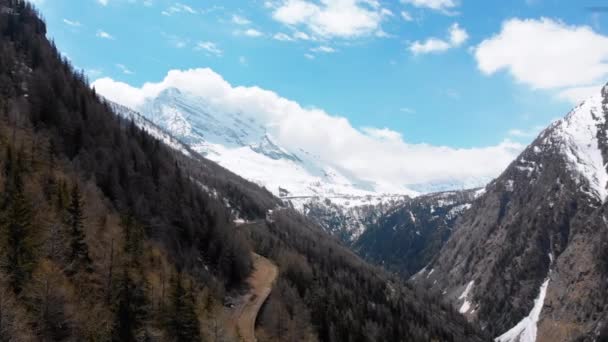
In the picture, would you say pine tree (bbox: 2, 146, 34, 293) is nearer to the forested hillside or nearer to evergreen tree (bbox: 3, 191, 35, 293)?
evergreen tree (bbox: 3, 191, 35, 293)

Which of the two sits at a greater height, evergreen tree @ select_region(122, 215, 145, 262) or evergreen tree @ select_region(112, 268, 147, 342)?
evergreen tree @ select_region(122, 215, 145, 262)

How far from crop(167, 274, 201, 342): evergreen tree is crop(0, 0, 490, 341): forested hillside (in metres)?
0.14

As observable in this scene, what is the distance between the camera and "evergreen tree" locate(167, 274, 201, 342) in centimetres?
7075

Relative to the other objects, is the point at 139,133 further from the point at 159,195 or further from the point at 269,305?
the point at 269,305

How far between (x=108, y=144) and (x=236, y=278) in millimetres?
48087

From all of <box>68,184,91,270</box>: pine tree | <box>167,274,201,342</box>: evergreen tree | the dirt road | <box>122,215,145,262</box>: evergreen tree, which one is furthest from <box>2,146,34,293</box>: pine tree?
the dirt road

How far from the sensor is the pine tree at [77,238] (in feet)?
238

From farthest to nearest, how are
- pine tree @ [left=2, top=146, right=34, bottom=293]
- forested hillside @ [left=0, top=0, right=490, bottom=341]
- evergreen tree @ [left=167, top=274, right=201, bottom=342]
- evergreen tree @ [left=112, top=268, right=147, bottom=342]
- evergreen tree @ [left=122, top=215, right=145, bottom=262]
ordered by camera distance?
evergreen tree @ [left=122, top=215, right=145, bottom=262]
evergreen tree @ [left=167, top=274, right=201, bottom=342]
evergreen tree @ [left=112, top=268, right=147, bottom=342]
forested hillside @ [left=0, top=0, right=490, bottom=341]
pine tree @ [left=2, top=146, right=34, bottom=293]

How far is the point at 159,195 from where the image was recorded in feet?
427

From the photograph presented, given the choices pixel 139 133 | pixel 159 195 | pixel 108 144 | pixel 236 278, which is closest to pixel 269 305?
A: pixel 236 278

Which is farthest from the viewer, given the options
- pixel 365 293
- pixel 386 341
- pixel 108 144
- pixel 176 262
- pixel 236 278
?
pixel 365 293

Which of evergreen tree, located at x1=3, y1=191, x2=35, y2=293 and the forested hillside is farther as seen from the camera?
the forested hillside

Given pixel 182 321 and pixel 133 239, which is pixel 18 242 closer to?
pixel 182 321

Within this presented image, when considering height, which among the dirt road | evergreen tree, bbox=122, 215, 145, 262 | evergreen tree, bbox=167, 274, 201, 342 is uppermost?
evergreen tree, bbox=122, 215, 145, 262
